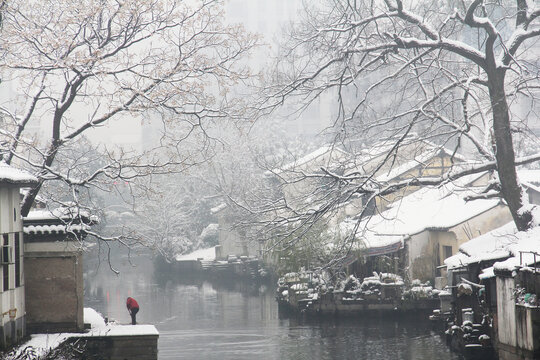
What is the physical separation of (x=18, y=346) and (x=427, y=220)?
25.8 m

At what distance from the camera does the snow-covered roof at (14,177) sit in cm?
1828

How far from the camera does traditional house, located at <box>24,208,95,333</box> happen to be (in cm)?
2167

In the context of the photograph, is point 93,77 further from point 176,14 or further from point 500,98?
point 500,98

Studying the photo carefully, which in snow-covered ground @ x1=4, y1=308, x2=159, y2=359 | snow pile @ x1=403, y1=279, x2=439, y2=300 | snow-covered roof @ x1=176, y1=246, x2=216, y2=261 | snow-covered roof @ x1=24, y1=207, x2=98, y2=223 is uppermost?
snow-covered roof @ x1=24, y1=207, x2=98, y2=223

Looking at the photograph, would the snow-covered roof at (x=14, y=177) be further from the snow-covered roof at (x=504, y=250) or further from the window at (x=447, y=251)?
the window at (x=447, y=251)

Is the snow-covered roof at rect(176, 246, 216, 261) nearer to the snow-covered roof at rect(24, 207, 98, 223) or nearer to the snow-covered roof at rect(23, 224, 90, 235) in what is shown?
the snow-covered roof at rect(24, 207, 98, 223)

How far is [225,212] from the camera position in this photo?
62875mm

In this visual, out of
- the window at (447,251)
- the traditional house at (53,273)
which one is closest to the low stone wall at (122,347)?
the traditional house at (53,273)

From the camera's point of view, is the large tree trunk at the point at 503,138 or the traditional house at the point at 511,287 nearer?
the traditional house at the point at 511,287

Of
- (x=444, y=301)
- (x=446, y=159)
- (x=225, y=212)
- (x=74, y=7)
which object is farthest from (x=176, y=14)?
(x=225, y=212)

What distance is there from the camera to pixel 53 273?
2191 centimetres

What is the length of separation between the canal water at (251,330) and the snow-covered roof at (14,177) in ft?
16.8

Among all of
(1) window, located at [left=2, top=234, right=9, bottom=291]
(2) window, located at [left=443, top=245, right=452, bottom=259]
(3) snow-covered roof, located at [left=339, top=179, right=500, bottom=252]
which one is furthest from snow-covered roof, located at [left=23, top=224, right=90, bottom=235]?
(2) window, located at [left=443, top=245, right=452, bottom=259]

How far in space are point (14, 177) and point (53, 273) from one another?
421cm
